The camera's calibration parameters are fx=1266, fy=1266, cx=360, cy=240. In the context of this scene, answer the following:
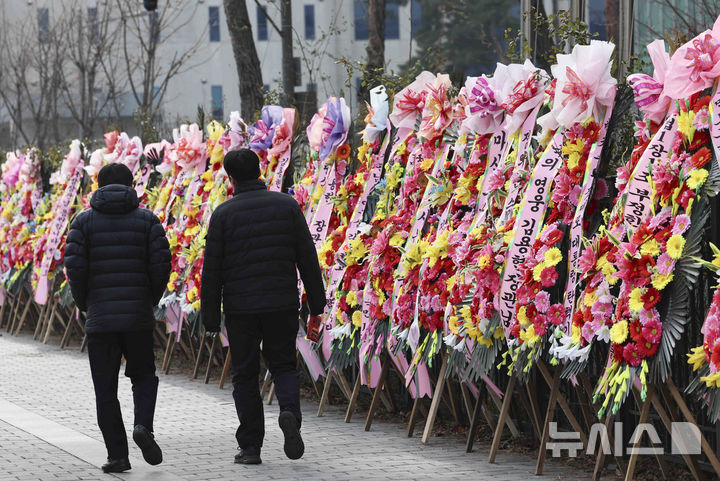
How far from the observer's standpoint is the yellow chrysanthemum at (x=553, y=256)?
724 cm

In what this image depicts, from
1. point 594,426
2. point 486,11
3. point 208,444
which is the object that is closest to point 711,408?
point 594,426

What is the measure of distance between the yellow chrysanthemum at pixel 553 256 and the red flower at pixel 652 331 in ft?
2.88

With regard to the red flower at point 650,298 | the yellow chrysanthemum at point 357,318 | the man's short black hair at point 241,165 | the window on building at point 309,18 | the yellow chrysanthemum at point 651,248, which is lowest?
the yellow chrysanthemum at point 357,318

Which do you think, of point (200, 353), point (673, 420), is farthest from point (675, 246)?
point (200, 353)

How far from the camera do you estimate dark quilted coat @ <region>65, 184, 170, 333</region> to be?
7.74 m

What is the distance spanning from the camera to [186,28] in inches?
1524

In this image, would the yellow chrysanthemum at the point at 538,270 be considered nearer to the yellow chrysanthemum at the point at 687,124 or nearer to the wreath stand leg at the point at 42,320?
the yellow chrysanthemum at the point at 687,124

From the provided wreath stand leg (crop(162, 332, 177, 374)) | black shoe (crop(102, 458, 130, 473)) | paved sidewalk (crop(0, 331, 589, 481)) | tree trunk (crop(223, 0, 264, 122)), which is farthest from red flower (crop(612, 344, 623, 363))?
tree trunk (crop(223, 0, 264, 122))

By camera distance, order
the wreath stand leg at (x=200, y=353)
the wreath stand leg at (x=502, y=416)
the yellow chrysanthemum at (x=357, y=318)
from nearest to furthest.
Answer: the wreath stand leg at (x=502, y=416)
the yellow chrysanthemum at (x=357, y=318)
the wreath stand leg at (x=200, y=353)

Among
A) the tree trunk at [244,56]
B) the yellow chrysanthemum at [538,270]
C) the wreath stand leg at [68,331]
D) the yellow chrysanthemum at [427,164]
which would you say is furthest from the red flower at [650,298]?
the tree trunk at [244,56]

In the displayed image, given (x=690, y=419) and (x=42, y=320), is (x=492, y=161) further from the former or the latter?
(x=42, y=320)

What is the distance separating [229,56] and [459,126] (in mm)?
33937

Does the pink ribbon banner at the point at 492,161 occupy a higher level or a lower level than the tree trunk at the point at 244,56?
lower

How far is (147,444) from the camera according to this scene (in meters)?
7.68
